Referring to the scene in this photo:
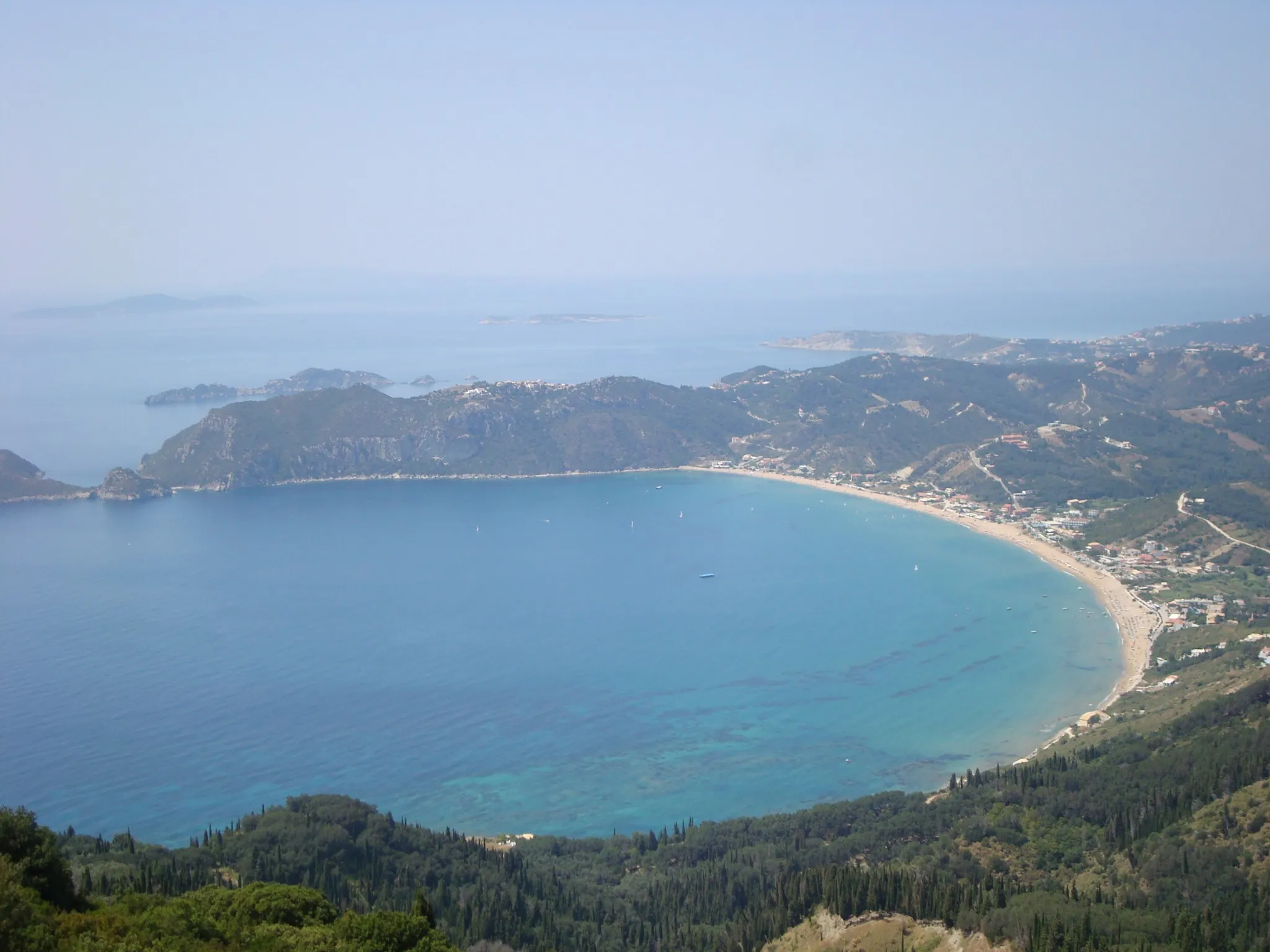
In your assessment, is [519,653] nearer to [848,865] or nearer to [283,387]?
[848,865]

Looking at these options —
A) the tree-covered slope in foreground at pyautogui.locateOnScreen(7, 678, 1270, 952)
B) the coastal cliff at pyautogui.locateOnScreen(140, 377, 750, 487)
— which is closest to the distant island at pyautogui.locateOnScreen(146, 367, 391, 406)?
the coastal cliff at pyautogui.locateOnScreen(140, 377, 750, 487)

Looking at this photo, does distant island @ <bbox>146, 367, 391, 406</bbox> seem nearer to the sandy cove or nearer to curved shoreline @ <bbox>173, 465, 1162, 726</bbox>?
curved shoreline @ <bbox>173, 465, 1162, 726</bbox>

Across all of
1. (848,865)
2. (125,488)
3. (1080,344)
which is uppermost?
(1080,344)

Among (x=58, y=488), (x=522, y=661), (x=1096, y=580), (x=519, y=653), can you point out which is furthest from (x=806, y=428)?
(x=58, y=488)

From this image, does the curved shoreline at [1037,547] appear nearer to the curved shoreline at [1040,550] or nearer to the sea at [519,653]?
the curved shoreline at [1040,550]

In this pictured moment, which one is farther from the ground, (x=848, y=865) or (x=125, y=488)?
(x=125, y=488)

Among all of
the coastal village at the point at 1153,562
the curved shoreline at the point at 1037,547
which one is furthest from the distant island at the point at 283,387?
the coastal village at the point at 1153,562

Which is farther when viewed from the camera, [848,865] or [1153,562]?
[1153,562]

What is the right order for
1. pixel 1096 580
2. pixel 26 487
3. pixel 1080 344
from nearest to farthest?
pixel 1096 580 < pixel 26 487 < pixel 1080 344
